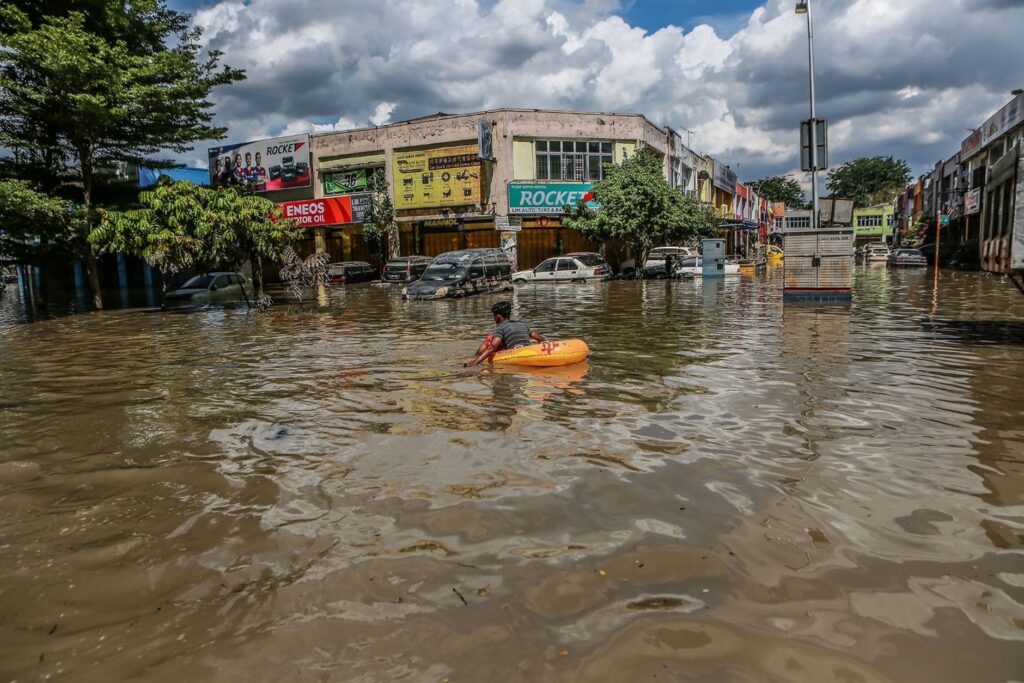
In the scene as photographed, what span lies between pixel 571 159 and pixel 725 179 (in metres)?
28.0

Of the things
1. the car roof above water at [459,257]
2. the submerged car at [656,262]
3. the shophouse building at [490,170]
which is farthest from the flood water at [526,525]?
the shophouse building at [490,170]

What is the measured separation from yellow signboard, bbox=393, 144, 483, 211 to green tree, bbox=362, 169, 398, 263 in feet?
2.18

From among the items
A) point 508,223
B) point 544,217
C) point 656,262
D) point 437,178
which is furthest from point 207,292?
point 656,262

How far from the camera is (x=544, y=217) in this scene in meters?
37.1

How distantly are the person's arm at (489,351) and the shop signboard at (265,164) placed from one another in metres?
35.0

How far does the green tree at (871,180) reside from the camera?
9350 cm

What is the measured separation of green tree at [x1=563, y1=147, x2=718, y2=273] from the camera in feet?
108

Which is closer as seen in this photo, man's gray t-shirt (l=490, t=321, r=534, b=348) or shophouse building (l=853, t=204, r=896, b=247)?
man's gray t-shirt (l=490, t=321, r=534, b=348)

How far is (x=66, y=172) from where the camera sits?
23062mm

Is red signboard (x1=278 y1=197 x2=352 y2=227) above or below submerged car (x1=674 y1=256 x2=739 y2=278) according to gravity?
above

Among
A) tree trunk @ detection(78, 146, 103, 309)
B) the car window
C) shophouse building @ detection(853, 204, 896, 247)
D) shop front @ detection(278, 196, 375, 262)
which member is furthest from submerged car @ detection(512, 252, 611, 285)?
shophouse building @ detection(853, 204, 896, 247)

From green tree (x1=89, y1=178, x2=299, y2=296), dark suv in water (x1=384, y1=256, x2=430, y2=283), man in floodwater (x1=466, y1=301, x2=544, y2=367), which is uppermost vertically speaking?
green tree (x1=89, y1=178, x2=299, y2=296)

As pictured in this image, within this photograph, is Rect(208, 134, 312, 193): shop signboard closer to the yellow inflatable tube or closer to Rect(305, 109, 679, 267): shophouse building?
Rect(305, 109, 679, 267): shophouse building

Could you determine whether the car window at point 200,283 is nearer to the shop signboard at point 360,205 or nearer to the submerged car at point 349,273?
the submerged car at point 349,273
